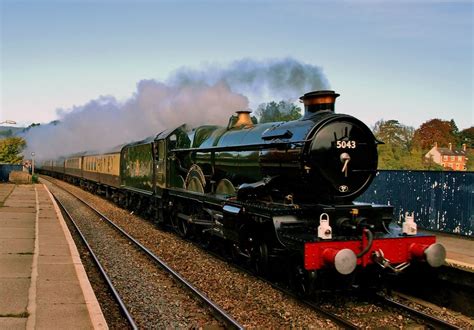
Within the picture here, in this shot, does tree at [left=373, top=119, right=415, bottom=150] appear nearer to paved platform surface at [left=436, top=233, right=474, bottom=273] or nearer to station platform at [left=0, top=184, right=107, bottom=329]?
paved platform surface at [left=436, top=233, right=474, bottom=273]

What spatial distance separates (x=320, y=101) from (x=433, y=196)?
20.0ft

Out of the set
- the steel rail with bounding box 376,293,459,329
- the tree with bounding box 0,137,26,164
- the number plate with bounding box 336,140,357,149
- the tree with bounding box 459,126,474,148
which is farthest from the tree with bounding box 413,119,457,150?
the steel rail with bounding box 376,293,459,329

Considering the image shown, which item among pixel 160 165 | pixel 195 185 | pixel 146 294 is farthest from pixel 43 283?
pixel 160 165

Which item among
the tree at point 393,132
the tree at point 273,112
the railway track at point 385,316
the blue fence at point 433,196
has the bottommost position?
the railway track at point 385,316

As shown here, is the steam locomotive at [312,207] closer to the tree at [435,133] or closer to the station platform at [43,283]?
the station platform at [43,283]

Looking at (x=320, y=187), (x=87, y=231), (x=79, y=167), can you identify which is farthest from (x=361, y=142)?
(x=79, y=167)

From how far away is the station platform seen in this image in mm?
5496

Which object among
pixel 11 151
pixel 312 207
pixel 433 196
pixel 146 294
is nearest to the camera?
pixel 312 207

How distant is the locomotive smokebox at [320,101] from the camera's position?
733cm

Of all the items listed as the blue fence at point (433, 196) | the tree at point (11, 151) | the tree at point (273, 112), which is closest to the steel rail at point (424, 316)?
the blue fence at point (433, 196)

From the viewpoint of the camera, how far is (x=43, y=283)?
7.20 metres

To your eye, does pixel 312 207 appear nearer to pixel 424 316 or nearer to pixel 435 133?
pixel 424 316

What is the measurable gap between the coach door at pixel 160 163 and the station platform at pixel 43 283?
9.17 ft

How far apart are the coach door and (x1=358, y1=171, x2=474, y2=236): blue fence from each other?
6169 mm
